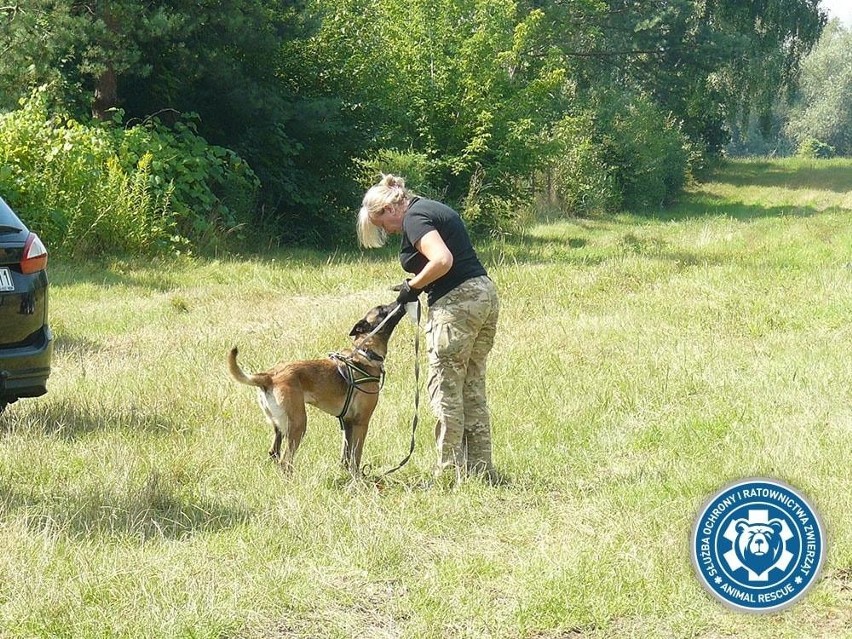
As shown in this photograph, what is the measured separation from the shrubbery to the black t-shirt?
10.7 m

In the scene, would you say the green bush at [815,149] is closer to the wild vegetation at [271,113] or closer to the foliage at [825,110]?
the foliage at [825,110]

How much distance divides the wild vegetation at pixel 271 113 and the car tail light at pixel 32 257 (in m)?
9.17

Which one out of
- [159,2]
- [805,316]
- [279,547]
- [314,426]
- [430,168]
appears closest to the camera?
[279,547]

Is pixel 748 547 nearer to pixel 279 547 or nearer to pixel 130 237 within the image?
pixel 279 547

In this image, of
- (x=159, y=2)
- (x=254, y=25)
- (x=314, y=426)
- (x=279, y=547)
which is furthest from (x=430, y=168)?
(x=279, y=547)

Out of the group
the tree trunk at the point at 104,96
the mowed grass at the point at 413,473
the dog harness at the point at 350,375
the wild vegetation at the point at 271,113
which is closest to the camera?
the mowed grass at the point at 413,473

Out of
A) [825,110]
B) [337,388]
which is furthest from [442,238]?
[825,110]

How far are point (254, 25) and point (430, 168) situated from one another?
5970mm

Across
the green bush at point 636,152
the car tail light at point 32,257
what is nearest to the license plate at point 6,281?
the car tail light at point 32,257

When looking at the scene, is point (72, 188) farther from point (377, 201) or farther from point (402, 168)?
point (377, 201)

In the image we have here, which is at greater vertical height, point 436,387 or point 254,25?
point 254,25

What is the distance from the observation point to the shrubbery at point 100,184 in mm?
16047

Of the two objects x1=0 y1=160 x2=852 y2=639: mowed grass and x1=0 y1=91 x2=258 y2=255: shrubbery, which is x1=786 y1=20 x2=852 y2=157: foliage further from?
x1=0 y1=160 x2=852 y2=639: mowed grass

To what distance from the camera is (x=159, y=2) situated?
17703 mm
